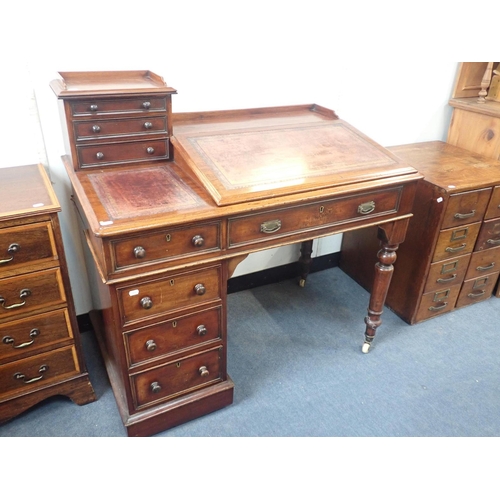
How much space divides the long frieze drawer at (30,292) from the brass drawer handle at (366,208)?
113 centimetres

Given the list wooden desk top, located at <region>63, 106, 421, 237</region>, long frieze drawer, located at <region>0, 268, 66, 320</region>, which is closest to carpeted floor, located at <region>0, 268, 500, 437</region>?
long frieze drawer, located at <region>0, 268, 66, 320</region>

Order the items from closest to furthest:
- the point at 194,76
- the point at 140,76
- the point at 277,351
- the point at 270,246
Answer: the point at 270,246, the point at 140,76, the point at 194,76, the point at 277,351

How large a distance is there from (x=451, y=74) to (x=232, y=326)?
1.97m

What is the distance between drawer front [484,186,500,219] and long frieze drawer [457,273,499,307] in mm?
394

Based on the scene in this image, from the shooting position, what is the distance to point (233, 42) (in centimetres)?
197

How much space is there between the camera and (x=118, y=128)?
5.33 ft

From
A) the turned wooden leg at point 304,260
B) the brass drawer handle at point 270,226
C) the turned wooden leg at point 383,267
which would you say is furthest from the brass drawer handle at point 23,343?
the turned wooden leg at point 304,260

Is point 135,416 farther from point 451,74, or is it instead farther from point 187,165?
point 451,74

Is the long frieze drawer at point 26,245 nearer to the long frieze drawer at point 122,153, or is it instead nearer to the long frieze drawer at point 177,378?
the long frieze drawer at point 122,153

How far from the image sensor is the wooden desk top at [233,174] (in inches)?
54.0

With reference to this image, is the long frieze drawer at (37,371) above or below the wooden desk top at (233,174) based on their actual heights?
below

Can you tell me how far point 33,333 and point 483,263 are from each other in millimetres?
2257

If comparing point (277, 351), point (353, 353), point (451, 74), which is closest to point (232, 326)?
point (277, 351)

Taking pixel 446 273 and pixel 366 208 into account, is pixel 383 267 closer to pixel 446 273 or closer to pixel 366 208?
pixel 366 208
